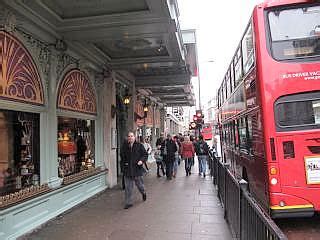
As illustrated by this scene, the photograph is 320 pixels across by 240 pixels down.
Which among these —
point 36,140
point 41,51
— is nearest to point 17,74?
point 41,51

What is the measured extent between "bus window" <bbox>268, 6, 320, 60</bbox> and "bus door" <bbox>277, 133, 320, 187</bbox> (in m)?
1.43

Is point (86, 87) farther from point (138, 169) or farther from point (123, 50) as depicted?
point (138, 169)

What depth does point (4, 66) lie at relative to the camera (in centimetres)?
553

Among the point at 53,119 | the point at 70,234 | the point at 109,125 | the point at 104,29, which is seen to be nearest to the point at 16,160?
the point at 53,119

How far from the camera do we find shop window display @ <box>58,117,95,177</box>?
7.97 meters

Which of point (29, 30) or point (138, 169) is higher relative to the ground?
point (29, 30)

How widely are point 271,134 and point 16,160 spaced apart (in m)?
4.66

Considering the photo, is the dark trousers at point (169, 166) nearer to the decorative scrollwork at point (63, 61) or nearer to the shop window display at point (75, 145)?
the shop window display at point (75, 145)

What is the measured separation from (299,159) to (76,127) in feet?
18.5

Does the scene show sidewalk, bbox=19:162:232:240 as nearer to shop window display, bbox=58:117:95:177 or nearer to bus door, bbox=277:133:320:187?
shop window display, bbox=58:117:95:177

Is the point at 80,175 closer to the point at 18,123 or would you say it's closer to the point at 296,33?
the point at 18,123

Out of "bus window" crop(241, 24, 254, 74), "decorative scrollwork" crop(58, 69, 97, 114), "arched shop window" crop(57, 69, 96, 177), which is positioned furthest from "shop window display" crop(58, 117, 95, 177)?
"bus window" crop(241, 24, 254, 74)

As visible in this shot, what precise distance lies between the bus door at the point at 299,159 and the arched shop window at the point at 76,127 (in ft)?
15.8

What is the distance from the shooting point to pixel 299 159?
5.60m
